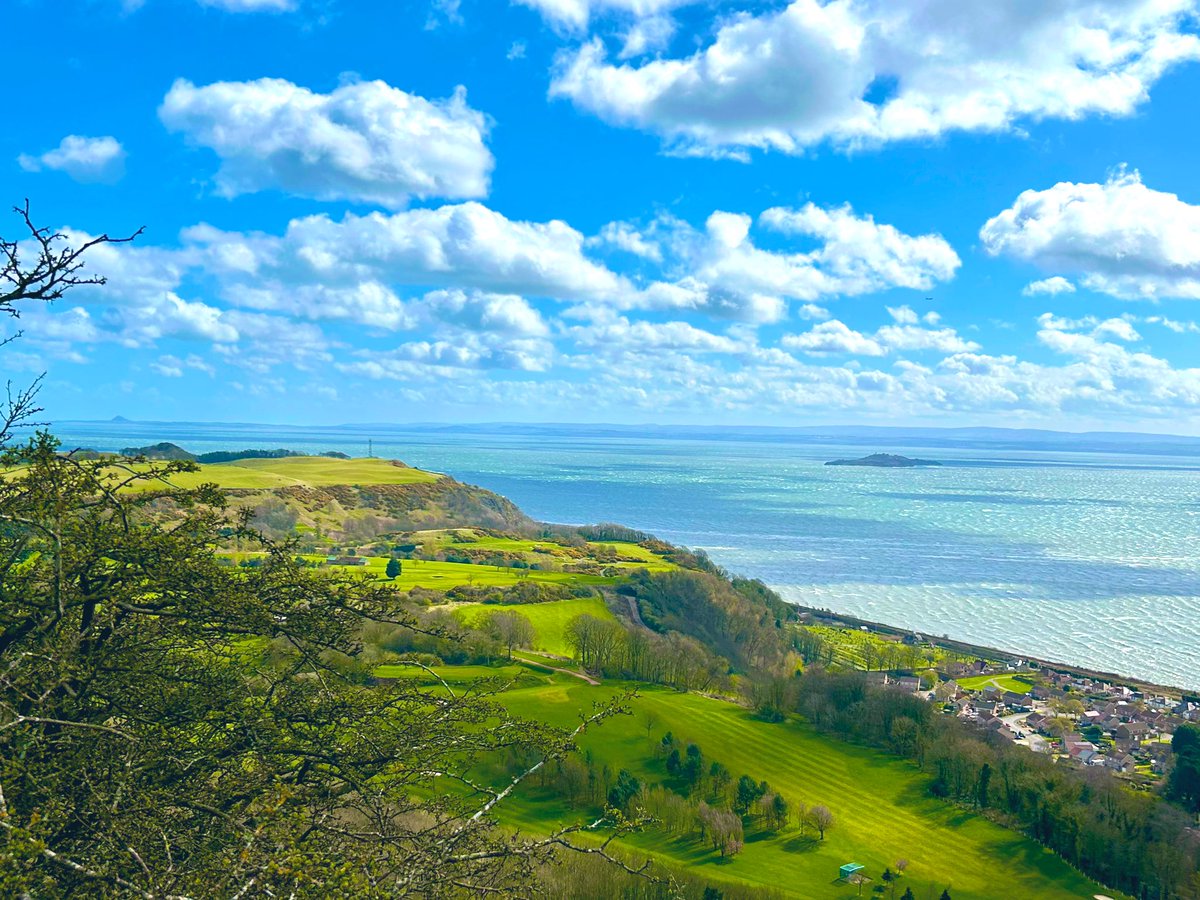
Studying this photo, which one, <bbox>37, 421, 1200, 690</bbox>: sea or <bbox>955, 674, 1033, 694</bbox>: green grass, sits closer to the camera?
<bbox>955, 674, 1033, 694</bbox>: green grass

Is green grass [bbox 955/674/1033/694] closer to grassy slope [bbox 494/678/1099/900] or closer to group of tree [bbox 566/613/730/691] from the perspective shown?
grassy slope [bbox 494/678/1099/900]

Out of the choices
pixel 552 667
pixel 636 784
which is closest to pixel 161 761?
pixel 636 784

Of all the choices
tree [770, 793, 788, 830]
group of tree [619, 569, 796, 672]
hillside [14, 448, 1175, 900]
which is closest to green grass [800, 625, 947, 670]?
hillside [14, 448, 1175, 900]

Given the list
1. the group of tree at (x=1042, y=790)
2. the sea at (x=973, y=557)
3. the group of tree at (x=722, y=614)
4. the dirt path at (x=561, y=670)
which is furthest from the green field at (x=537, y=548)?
the group of tree at (x=1042, y=790)

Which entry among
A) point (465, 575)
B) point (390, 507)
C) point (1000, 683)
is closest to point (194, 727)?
point (1000, 683)

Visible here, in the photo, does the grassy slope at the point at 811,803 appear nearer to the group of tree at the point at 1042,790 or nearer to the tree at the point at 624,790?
the group of tree at the point at 1042,790

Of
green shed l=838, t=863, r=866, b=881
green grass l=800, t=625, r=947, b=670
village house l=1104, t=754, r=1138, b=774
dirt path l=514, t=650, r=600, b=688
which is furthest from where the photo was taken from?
green grass l=800, t=625, r=947, b=670

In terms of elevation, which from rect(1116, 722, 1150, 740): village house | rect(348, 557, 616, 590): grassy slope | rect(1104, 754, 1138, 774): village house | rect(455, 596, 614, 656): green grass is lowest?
rect(1104, 754, 1138, 774): village house
